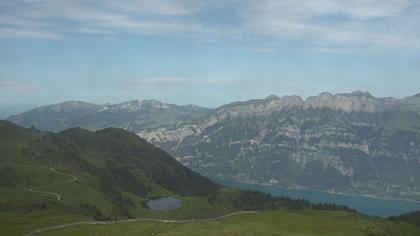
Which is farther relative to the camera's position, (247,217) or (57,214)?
(247,217)

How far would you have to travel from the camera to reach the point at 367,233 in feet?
582

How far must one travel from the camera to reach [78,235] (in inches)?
5340

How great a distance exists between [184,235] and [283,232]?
37425 millimetres

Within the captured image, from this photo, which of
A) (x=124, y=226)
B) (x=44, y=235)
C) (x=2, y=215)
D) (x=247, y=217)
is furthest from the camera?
(x=247, y=217)

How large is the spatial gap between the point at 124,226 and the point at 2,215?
49.4 metres

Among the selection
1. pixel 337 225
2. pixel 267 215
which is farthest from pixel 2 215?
pixel 337 225

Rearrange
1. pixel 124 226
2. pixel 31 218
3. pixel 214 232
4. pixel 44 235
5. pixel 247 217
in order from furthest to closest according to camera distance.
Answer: pixel 247 217, pixel 31 218, pixel 124 226, pixel 214 232, pixel 44 235

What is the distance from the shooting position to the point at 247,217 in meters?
186

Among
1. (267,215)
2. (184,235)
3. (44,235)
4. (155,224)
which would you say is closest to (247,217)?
(267,215)

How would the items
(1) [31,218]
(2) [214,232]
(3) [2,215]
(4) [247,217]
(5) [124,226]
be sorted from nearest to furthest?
(2) [214,232]
(5) [124,226]
(1) [31,218]
(3) [2,215]
(4) [247,217]

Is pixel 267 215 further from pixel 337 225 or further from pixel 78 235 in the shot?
pixel 78 235

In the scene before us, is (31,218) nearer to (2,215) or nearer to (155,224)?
(2,215)

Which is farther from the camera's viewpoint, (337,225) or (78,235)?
(337,225)

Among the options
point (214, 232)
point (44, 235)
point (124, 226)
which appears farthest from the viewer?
point (124, 226)
